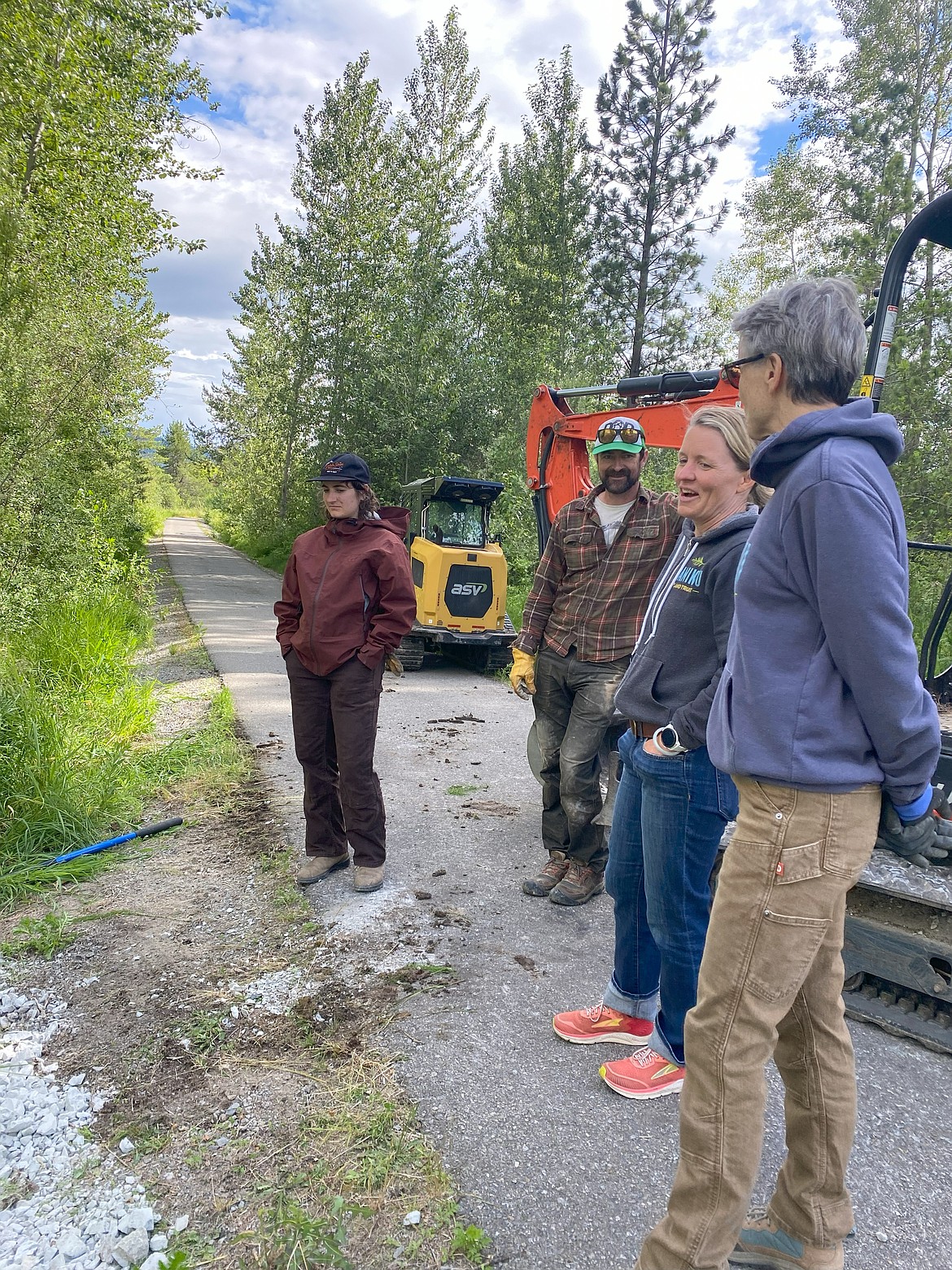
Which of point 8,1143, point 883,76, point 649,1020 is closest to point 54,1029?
point 8,1143

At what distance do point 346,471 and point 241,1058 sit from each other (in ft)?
8.40

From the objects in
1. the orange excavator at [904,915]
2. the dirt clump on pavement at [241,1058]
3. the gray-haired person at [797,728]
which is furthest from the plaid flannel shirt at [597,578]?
the gray-haired person at [797,728]

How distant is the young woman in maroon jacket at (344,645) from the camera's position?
402 cm

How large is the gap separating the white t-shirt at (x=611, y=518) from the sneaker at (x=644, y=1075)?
2149mm

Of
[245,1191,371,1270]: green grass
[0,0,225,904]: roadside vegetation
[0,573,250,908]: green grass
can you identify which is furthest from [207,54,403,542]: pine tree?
[245,1191,371,1270]: green grass

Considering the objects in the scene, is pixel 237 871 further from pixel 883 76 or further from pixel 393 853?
pixel 883 76

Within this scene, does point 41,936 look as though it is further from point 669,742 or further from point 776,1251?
point 776,1251

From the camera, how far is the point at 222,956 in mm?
3500

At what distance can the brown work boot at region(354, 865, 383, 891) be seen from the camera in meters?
4.11

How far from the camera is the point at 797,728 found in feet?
5.22

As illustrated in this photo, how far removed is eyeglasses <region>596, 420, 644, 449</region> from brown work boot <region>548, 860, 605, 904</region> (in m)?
2.08

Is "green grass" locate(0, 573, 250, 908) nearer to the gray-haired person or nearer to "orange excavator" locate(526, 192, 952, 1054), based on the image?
the gray-haired person

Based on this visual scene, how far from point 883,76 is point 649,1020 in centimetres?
1979

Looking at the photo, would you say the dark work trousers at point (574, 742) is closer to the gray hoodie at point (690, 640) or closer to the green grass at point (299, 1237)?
the gray hoodie at point (690, 640)
